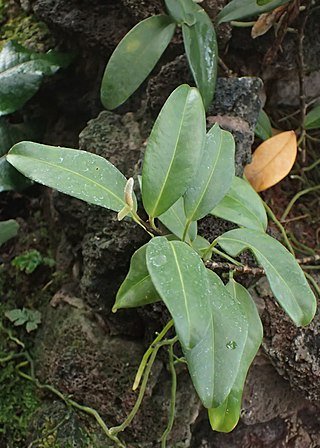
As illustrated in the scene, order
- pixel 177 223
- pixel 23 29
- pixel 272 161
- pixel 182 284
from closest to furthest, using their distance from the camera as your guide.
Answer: pixel 182 284 → pixel 177 223 → pixel 272 161 → pixel 23 29

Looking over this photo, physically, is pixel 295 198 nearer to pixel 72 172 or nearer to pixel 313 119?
pixel 313 119

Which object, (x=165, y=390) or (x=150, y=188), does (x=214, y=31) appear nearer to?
(x=150, y=188)

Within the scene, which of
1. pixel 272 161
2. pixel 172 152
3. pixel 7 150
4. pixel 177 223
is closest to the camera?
pixel 172 152

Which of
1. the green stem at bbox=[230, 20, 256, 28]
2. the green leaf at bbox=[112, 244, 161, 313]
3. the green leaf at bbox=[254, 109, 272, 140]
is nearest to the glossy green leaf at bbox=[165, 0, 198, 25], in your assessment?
the green stem at bbox=[230, 20, 256, 28]

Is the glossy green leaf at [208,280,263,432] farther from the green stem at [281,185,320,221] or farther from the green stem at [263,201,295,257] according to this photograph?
the green stem at [281,185,320,221]

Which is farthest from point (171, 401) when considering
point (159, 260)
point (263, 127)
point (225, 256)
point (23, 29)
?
point (23, 29)

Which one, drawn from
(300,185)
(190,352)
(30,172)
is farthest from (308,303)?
(300,185)
